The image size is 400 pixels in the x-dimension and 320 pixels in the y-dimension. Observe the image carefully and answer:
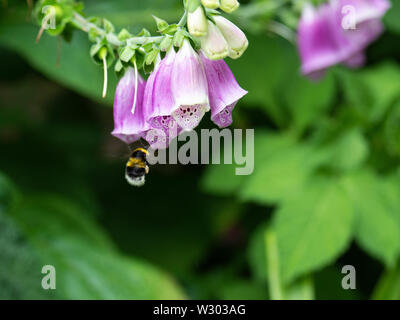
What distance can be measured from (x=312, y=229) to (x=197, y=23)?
590mm

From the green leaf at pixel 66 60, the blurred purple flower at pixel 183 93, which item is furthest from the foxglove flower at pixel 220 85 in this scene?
the green leaf at pixel 66 60

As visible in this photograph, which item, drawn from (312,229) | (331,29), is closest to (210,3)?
(312,229)

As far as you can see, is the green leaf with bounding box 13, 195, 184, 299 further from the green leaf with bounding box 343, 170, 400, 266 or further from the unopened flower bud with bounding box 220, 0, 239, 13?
the unopened flower bud with bounding box 220, 0, 239, 13

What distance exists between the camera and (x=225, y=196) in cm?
162

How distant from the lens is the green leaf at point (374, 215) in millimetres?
1035

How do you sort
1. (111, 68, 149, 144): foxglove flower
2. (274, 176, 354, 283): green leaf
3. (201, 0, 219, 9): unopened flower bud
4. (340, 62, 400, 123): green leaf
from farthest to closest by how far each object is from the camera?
(340, 62, 400, 123): green leaf < (274, 176, 354, 283): green leaf < (111, 68, 149, 144): foxglove flower < (201, 0, 219, 9): unopened flower bud

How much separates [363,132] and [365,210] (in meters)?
0.21

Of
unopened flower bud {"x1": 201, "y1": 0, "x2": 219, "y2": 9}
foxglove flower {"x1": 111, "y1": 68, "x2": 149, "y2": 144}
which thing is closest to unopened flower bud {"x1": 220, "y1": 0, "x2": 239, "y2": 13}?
unopened flower bud {"x1": 201, "y1": 0, "x2": 219, "y2": 9}

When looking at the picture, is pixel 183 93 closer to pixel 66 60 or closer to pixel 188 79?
pixel 188 79

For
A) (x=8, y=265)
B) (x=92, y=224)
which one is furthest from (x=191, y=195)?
(x=8, y=265)

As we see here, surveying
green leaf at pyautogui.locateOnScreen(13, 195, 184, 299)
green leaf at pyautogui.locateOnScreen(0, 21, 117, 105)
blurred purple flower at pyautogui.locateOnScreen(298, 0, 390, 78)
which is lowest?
green leaf at pyautogui.locateOnScreen(13, 195, 184, 299)

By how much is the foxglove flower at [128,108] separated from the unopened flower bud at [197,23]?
0.52 feet

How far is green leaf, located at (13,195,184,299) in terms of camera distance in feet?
3.52

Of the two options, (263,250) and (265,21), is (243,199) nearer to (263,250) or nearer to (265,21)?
(263,250)
